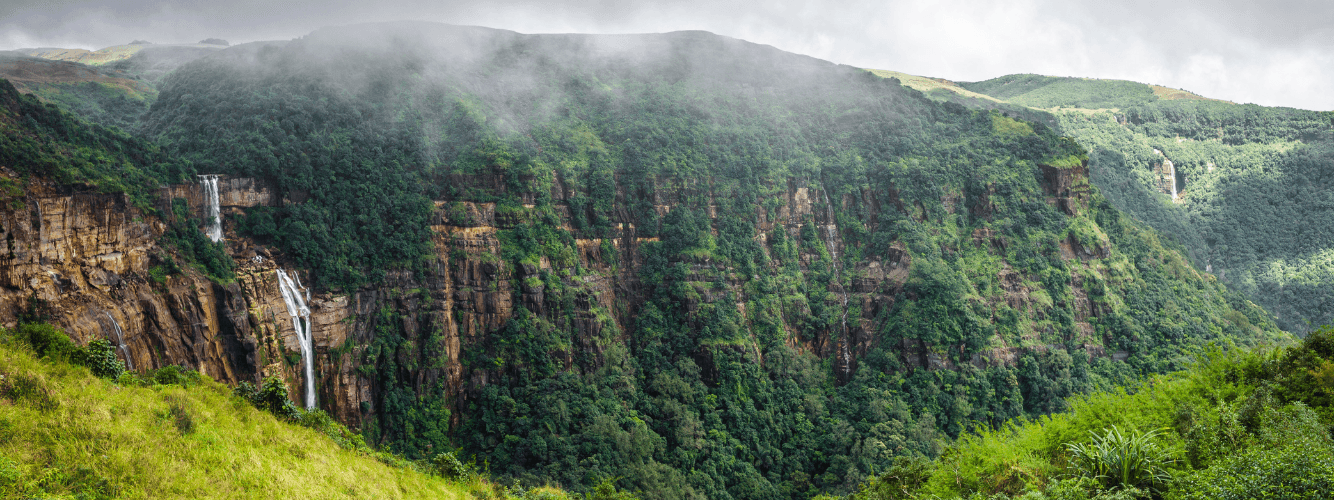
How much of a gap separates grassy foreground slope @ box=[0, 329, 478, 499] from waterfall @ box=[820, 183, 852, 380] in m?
53.4

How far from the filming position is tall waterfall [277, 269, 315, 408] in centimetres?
4994

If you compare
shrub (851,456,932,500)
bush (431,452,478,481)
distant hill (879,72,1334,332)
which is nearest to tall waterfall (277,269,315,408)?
bush (431,452,478,481)

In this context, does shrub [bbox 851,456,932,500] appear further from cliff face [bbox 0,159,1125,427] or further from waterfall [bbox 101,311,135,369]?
waterfall [bbox 101,311,135,369]

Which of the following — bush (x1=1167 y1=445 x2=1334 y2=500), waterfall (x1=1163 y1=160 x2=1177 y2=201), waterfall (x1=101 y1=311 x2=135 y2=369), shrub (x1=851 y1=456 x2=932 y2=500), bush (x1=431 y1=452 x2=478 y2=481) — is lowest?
shrub (x1=851 y1=456 x2=932 y2=500)

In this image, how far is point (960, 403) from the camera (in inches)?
2408

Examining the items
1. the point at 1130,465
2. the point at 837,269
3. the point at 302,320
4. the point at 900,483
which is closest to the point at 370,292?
the point at 302,320

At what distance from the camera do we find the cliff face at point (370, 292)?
1458 inches

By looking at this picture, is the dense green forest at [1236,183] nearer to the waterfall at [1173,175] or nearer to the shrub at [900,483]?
the waterfall at [1173,175]

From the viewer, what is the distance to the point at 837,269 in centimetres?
7438

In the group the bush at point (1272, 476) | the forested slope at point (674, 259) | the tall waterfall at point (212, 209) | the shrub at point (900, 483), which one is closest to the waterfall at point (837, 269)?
the forested slope at point (674, 259)

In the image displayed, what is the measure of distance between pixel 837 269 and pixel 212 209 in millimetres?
55567

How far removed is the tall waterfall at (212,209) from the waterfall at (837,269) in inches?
2109

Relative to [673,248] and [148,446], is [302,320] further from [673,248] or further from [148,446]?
[148,446]

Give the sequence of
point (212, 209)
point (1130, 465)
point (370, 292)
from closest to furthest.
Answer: point (1130, 465) < point (212, 209) < point (370, 292)
